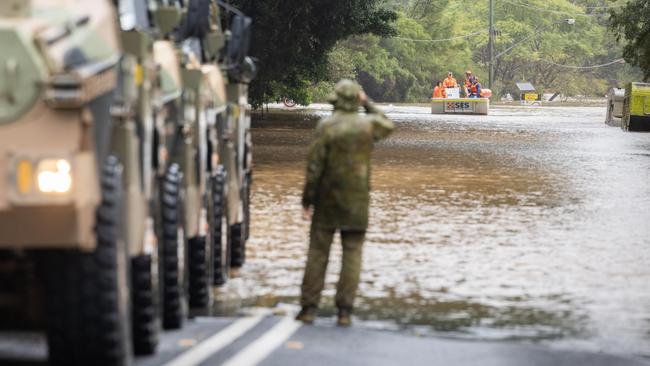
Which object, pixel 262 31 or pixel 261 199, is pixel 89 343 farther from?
pixel 262 31

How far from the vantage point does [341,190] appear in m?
11.0

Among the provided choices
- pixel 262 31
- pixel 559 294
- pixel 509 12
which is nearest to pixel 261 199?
pixel 559 294

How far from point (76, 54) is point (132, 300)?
201cm

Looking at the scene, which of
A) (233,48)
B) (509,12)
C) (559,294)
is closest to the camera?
(559,294)

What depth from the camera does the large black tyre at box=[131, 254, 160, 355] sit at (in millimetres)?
8875

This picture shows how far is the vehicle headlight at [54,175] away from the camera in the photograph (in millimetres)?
6965

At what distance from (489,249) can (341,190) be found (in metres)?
4.78

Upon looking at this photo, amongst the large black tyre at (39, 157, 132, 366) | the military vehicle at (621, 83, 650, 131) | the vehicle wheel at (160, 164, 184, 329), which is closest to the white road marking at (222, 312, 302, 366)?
the vehicle wheel at (160, 164, 184, 329)

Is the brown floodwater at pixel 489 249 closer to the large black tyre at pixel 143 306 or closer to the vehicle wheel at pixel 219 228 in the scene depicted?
the vehicle wheel at pixel 219 228

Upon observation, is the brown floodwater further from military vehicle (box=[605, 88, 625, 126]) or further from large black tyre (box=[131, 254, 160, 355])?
military vehicle (box=[605, 88, 625, 126])

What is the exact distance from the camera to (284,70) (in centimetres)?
4494

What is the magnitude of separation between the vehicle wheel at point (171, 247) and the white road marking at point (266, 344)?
56 cm

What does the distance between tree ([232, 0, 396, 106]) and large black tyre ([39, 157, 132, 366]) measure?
34.2 metres

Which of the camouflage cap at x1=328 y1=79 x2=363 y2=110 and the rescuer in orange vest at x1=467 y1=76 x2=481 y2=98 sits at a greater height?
the camouflage cap at x1=328 y1=79 x2=363 y2=110
